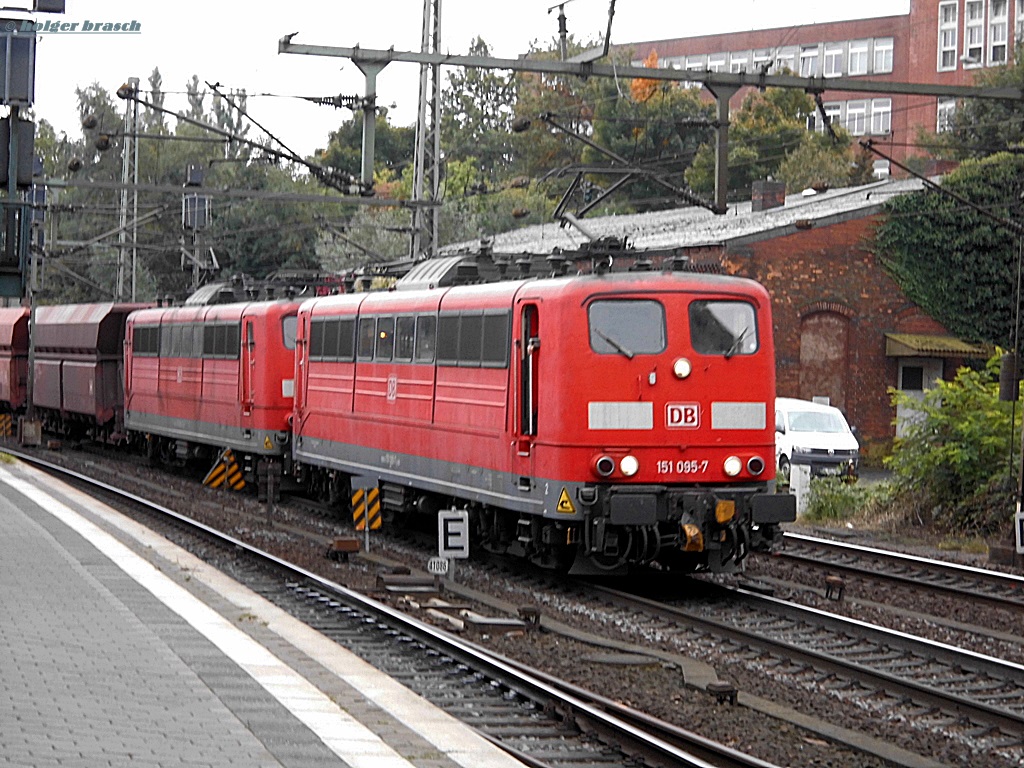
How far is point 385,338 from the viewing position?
19.6 m

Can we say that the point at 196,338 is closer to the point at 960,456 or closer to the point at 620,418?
the point at 960,456

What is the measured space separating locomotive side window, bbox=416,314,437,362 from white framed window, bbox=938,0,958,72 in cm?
6091

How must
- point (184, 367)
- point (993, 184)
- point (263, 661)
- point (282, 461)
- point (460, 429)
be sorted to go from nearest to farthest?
point (263, 661) → point (460, 429) → point (282, 461) → point (184, 367) → point (993, 184)

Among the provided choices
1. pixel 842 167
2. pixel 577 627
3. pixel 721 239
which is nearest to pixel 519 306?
pixel 577 627

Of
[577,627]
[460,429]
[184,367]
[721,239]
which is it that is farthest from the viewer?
[721,239]

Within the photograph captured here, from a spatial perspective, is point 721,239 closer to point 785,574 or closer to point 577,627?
point 785,574

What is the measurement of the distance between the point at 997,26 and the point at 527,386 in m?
63.7

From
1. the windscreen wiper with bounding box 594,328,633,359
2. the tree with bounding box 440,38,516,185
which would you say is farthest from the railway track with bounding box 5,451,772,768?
the tree with bounding box 440,38,516,185

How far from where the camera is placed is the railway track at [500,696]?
29.3ft

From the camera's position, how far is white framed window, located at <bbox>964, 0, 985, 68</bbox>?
7344 cm

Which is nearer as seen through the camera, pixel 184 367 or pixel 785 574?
pixel 785 574

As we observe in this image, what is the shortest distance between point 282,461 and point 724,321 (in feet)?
38.1

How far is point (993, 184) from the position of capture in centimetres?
4069

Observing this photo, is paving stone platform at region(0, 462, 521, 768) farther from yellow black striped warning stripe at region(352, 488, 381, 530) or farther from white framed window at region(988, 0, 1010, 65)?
white framed window at region(988, 0, 1010, 65)
